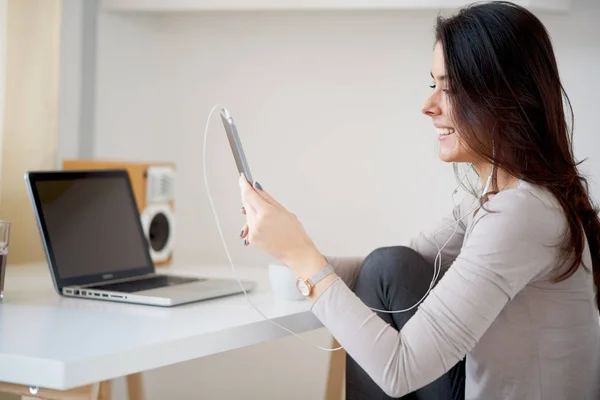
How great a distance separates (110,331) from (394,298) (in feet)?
1.53

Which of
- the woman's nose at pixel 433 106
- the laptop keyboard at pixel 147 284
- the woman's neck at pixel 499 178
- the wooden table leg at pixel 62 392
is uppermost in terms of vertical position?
the woman's nose at pixel 433 106

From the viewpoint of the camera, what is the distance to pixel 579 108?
8.19 feet

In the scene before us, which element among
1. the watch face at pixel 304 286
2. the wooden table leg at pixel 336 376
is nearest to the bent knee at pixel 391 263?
the watch face at pixel 304 286

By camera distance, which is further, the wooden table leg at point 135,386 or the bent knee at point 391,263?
the wooden table leg at point 135,386

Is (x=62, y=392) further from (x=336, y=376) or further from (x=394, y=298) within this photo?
(x=336, y=376)

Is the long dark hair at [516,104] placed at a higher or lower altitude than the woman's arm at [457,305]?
higher

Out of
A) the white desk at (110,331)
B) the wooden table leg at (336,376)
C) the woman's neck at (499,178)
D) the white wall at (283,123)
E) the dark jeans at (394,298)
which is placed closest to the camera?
the white desk at (110,331)

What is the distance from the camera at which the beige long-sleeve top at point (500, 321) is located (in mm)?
1209

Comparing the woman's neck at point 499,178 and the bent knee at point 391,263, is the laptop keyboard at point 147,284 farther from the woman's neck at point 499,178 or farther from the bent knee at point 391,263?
the woman's neck at point 499,178

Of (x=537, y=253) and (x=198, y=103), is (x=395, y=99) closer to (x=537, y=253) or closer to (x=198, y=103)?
(x=198, y=103)

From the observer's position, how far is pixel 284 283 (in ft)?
5.46

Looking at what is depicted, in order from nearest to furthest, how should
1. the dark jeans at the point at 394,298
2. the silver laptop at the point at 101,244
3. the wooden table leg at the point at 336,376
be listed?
the dark jeans at the point at 394,298 → the silver laptop at the point at 101,244 → the wooden table leg at the point at 336,376

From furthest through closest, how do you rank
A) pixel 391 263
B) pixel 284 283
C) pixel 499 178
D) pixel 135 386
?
→ pixel 135 386
pixel 284 283
pixel 391 263
pixel 499 178

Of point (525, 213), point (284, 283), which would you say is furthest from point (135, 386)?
point (525, 213)
